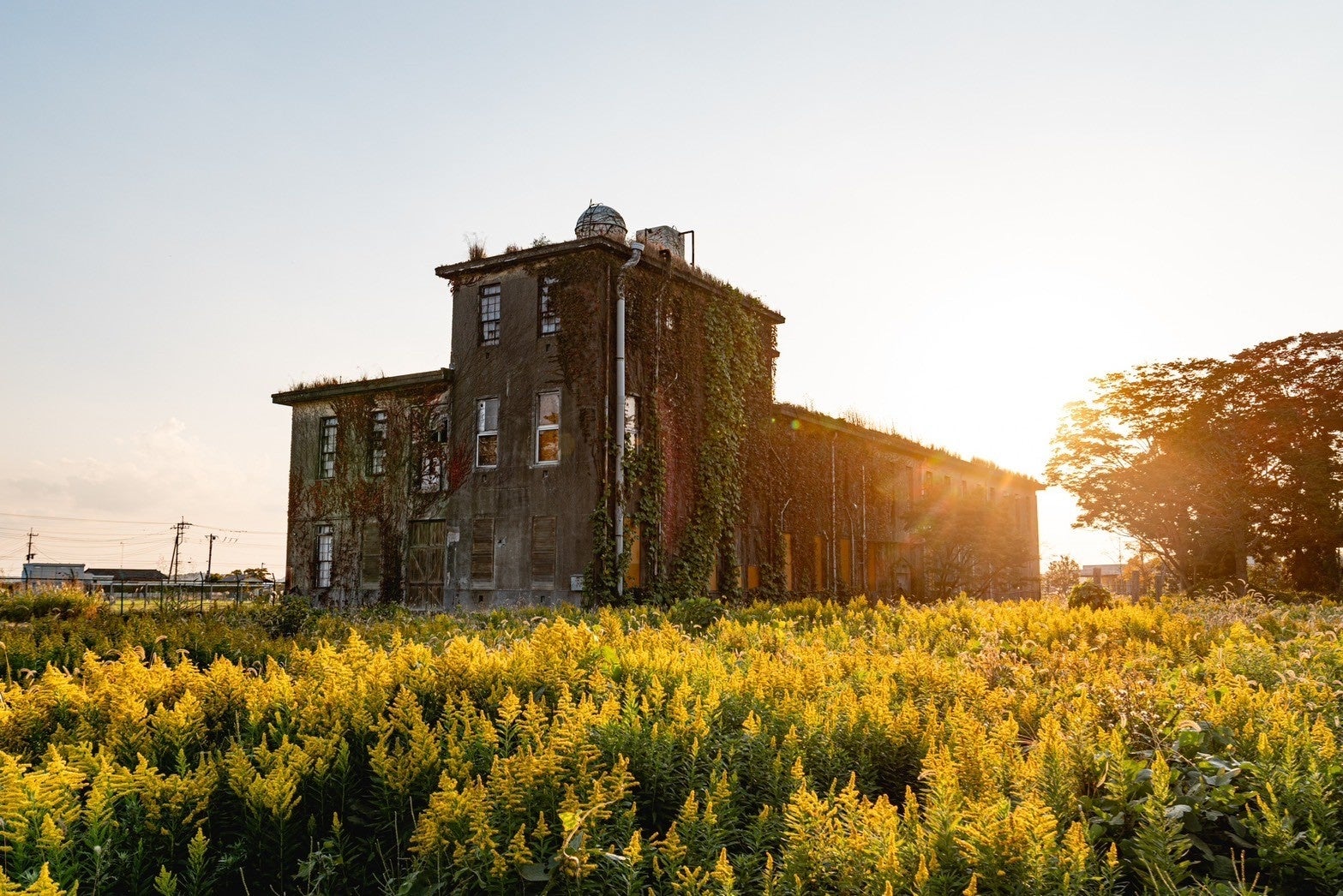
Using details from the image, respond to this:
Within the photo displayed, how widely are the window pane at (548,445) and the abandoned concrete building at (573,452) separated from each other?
51 millimetres

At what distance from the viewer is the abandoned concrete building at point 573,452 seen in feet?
76.8

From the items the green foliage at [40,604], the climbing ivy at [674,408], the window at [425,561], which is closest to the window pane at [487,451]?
the window at [425,561]

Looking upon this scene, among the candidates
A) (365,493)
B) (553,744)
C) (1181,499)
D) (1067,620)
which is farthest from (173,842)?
(1181,499)

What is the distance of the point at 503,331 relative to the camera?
24.9 m

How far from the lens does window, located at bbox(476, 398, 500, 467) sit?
80.9ft

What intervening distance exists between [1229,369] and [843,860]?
125ft

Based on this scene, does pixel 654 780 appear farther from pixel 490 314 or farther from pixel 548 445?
pixel 490 314

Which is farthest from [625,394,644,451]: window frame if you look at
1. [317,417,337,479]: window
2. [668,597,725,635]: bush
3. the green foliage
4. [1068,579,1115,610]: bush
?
the green foliage

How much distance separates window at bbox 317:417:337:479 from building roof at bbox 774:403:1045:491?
1325cm

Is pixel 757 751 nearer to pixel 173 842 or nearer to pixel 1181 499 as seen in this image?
pixel 173 842

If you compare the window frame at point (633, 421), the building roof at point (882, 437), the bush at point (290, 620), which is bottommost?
the bush at point (290, 620)

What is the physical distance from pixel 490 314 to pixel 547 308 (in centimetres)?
183

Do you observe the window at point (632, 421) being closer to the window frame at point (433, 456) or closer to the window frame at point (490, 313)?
the window frame at point (490, 313)

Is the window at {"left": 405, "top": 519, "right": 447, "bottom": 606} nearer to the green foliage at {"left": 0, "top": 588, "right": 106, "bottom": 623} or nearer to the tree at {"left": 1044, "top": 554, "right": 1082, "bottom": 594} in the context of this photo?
the green foliage at {"left": 0, "top": 588, "right": 106, "bottom": 623}
